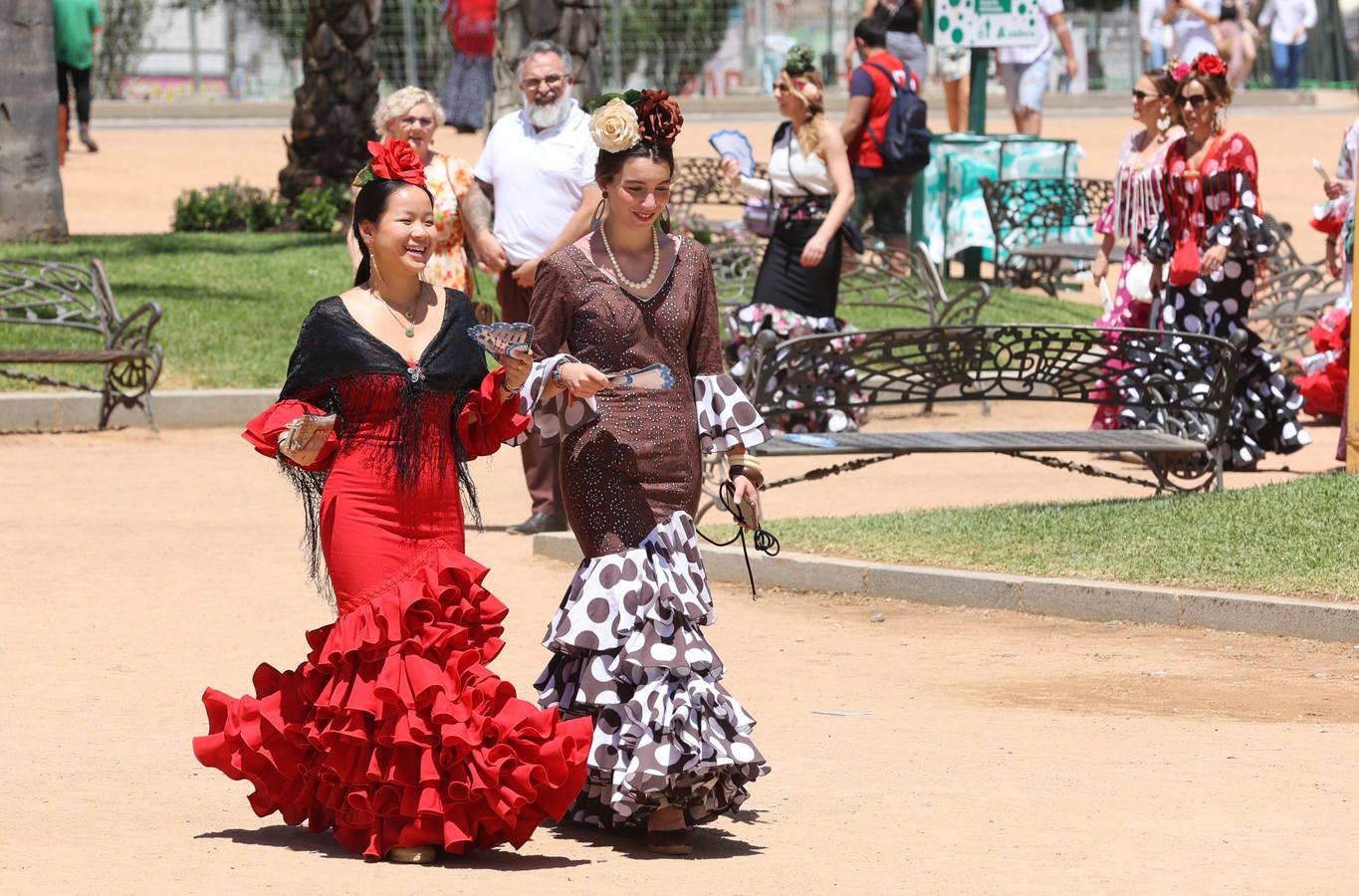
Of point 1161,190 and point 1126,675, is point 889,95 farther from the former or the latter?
point 1126,675

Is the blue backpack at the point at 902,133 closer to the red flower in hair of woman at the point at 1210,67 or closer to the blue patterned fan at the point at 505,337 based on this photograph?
the red flower in hair of woman at the point at 1210,67

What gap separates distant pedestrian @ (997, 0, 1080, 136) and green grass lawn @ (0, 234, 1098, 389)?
13.9 feet

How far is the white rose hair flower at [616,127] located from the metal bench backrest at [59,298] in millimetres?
9301

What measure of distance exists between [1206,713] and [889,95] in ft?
33.2

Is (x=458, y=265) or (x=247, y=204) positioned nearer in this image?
(x=458, y=265)

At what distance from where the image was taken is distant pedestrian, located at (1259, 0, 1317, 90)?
118 ft

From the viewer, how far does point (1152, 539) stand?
9992 millimetres

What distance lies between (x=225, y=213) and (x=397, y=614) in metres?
17.0

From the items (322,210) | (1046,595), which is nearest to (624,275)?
Answer: (1046,595)

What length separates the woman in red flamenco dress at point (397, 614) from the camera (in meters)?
5.71

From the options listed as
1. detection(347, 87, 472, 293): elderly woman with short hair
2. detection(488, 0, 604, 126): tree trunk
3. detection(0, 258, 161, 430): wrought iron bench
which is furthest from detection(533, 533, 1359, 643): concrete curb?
detection(488, 0, 604, 126): tree trunk

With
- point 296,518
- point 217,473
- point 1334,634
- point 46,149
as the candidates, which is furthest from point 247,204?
point 1334,634

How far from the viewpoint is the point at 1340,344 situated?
1408cm

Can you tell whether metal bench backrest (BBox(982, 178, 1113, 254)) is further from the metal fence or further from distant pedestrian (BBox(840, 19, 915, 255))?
the metal fence
